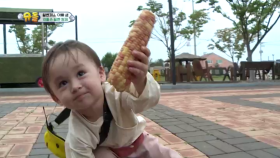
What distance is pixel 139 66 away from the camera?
1.28 m

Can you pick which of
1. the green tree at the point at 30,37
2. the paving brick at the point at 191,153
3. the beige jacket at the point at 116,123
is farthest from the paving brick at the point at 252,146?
the green tree at the point at 30,37

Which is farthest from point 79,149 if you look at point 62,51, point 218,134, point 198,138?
point 218,134

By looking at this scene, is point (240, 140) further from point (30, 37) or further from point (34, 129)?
point (30, 37)

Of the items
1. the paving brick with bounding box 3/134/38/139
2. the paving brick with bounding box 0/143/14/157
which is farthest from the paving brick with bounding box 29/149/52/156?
the paving brick with bounding box 3/134/38/139

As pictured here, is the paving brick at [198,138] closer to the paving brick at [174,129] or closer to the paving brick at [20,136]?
the paving brick at [174,129]

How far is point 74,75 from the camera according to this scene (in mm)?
1405

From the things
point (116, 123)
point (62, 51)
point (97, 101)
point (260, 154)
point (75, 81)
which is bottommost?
point (260, 154)

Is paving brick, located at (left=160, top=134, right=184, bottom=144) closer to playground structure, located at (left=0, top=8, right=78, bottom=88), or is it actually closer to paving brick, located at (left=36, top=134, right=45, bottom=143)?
paving brick, located at (left=36, top=134, right=45, bottom=143)

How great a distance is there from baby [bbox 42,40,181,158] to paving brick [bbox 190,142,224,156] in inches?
43.3

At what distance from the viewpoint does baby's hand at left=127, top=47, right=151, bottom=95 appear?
127 centimetres

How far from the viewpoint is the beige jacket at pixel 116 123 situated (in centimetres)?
142

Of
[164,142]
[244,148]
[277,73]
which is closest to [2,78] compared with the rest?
[164,142]

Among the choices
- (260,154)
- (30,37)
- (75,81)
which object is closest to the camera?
(75,81)

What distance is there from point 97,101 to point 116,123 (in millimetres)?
172
